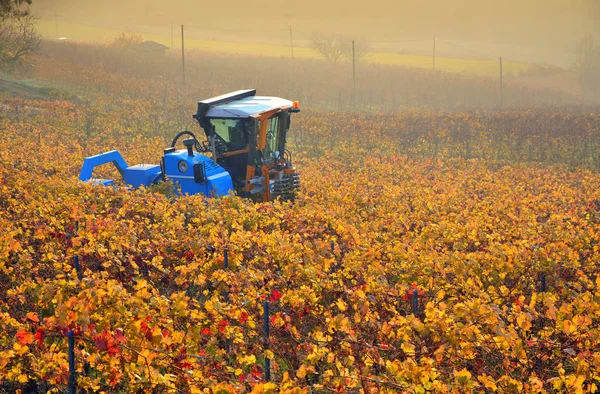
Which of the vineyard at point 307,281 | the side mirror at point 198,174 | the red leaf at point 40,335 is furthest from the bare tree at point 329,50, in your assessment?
the red leaf at point 40,335

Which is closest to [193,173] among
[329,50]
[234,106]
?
[234,106]

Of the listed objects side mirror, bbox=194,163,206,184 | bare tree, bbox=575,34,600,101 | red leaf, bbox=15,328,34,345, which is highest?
bare tree, bbox=575,34,600,101

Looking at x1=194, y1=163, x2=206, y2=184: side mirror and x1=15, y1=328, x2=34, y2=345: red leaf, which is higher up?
x1=194, y1=163, x2=206, y2=184: side mirror

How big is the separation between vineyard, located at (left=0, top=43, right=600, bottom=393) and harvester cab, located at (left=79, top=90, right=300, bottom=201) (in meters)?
0.55

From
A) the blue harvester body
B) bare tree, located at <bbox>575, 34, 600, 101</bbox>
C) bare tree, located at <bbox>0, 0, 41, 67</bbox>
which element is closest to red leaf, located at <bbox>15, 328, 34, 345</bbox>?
the blue harvester body

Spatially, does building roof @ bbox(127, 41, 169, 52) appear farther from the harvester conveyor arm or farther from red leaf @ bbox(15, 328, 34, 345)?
red leaf @ bbox(15, 328, 34, 345)

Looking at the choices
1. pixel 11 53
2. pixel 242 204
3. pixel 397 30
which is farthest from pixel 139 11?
pixel 242 204

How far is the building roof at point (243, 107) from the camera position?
11930mm

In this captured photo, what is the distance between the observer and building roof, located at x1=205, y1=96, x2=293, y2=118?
11.9 meters

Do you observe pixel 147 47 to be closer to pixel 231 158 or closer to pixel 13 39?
pixel 13 39

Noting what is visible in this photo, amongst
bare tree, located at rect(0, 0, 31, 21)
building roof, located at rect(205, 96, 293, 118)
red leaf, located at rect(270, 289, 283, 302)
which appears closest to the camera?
red leaf, located at rect(270, 289, 283, 302)

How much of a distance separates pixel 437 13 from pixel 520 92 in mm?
121584

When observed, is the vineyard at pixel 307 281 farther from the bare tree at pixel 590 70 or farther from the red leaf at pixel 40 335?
the bare tree at pixel 590 70

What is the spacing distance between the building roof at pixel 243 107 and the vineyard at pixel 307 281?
1.91 metres
